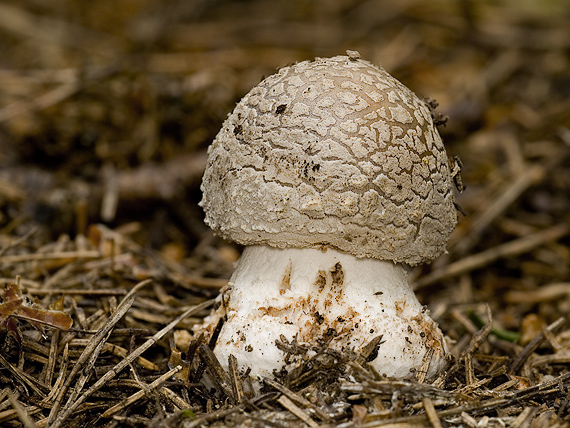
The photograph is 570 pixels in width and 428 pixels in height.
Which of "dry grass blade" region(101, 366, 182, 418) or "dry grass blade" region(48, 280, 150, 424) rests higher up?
"dry grass blade" region(48, 280, 150, 424)

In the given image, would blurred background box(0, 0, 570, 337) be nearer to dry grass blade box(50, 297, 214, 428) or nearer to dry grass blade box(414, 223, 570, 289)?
A: dry grass blade box(414, 223, 570, 289)

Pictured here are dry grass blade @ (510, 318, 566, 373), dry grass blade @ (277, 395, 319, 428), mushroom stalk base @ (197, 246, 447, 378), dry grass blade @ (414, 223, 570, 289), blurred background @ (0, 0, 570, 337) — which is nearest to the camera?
dry grass blade @ (277, 395, 319, 428)

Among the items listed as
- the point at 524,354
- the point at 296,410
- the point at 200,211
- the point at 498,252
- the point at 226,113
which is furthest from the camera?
the point at 226,113

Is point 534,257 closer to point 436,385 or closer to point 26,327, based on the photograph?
point 436,385

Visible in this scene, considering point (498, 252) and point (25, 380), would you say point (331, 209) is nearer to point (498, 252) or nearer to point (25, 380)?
point (25, 380)

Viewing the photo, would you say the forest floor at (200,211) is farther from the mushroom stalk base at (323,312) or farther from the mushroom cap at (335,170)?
the mushroom cap at (335,170)

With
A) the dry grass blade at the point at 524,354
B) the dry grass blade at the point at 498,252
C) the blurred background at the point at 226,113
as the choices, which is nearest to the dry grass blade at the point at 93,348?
the blurred background at the point at 226,113

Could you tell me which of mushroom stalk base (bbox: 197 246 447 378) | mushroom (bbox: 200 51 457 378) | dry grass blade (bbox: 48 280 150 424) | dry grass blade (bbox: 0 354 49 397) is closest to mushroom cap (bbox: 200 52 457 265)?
mushroom (bbox: 200 51 457 378)

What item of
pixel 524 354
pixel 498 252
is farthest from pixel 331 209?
pixel 498 252
